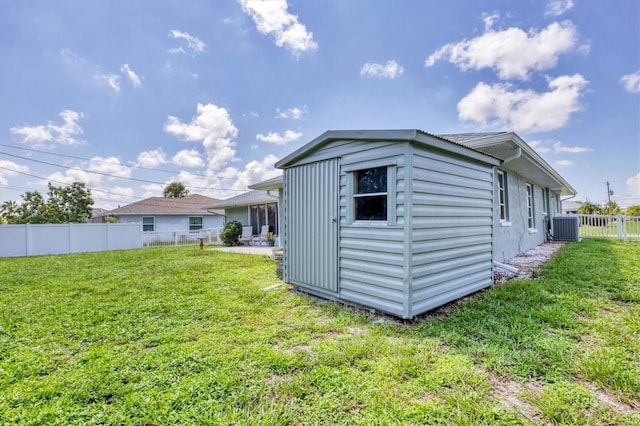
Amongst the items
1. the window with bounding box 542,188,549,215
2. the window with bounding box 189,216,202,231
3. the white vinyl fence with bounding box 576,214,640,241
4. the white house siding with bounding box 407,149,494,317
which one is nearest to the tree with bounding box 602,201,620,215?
the white vinyl fence with bounding box 576,214,640,241

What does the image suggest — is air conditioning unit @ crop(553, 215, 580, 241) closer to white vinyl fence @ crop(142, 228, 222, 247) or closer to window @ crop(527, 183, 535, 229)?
window @ crop(527, 183, 535, 229)

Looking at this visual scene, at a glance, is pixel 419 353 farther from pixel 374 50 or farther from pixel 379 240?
pixel 374 50

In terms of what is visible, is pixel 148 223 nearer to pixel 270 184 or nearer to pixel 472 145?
pixel 270 184

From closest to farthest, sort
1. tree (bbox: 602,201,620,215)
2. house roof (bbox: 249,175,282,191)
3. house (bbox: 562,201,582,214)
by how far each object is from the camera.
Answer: house roof (bbox: 249,175,282,191), tree (bbox: 602,201,620,215), house (bbox: 562,201,582,214)

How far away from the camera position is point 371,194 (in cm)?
391

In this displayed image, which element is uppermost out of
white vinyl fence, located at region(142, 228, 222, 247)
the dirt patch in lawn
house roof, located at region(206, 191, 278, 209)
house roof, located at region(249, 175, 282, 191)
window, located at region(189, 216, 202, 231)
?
house roof, located at region(249, 175, 282, 191)

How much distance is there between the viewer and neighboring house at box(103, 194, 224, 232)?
68.8ft

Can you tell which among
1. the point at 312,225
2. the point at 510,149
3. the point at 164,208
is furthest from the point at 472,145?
the point at 164,208

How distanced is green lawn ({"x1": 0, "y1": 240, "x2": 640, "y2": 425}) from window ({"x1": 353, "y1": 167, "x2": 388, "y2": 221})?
1.34 m

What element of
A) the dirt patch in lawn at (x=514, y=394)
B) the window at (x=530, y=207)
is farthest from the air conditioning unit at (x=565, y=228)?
the dirt patch in lawn at (x=514, y=394)

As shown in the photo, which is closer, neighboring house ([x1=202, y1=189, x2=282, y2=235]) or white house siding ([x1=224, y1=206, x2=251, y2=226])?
neighboring house ([x1=202, y1=189, x2=282, y2=235])

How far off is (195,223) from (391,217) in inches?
880

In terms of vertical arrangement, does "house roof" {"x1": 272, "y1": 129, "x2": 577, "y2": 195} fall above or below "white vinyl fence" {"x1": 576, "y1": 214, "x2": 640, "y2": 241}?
above

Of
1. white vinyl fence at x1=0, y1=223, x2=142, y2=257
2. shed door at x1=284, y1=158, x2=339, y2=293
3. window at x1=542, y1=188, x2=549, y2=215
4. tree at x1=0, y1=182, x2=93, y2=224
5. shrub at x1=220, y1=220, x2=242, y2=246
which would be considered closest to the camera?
shed door at x1=284, y1=158, x2=339, y2=293
